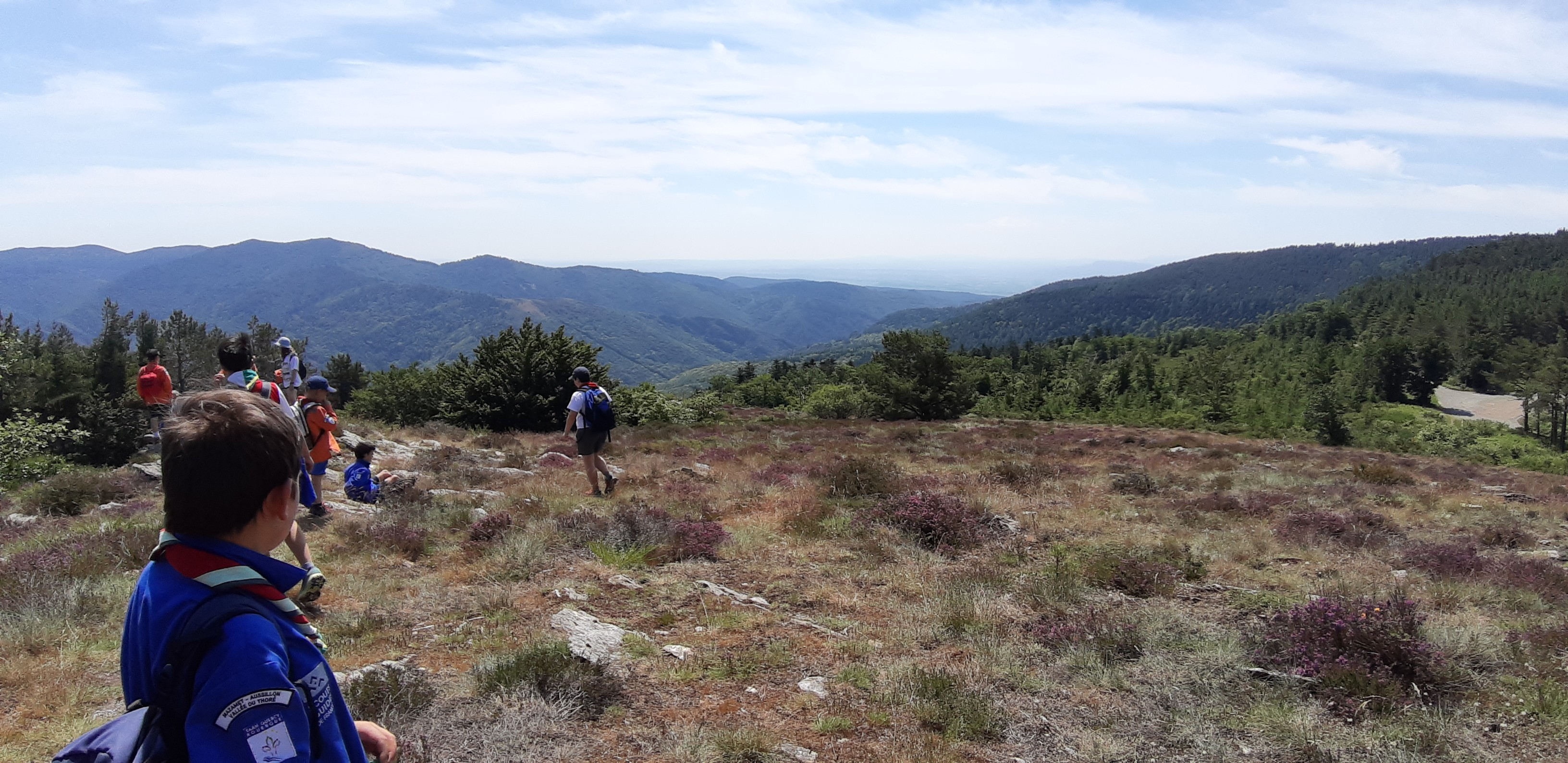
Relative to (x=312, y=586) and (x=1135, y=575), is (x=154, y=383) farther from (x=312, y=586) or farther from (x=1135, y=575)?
(x=1135, y=575)

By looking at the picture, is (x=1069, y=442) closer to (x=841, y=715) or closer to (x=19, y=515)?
(x=841, y=715)

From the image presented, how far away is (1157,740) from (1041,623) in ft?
6.09

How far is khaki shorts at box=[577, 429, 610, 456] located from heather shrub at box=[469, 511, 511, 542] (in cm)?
218

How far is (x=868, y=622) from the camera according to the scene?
6.47m

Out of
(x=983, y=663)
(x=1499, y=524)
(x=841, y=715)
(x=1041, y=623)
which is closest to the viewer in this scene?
(x=841, y=715)

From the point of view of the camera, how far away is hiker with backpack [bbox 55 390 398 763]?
1527 millimetres

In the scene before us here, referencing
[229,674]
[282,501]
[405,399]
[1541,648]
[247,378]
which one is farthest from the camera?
[405,399]

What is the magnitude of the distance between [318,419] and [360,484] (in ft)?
5.55

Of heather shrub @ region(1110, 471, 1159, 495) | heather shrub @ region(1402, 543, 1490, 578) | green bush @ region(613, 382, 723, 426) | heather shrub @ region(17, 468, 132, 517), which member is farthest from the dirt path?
heather shrub @ region(17, 468, 132, 517)

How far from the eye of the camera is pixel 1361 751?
4328 millimetres

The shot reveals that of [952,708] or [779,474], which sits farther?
[779,474]

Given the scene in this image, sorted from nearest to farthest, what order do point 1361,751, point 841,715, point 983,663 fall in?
1. point 1361,751
2. point 841,715
3. point 983,663

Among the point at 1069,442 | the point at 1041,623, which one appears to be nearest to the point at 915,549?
the point at 1041,623

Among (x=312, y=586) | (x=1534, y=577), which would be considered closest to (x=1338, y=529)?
(x=1534, y=577)
